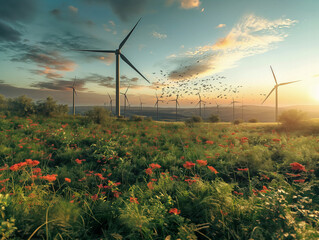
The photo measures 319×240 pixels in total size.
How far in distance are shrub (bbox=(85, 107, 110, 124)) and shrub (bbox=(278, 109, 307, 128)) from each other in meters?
24.5

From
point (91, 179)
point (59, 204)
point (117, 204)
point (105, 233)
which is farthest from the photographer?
point (91, 179)

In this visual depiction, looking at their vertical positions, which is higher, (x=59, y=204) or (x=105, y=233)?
(x=59, y=204)

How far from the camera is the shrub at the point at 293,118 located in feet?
76.2

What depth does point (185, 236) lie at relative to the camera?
2.61 meters

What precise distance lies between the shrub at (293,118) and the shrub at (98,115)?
24504mm

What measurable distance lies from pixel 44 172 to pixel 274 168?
366 inches

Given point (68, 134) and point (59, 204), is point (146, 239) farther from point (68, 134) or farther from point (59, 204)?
point (68, 134)

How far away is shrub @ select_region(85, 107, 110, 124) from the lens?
18500 millimetres

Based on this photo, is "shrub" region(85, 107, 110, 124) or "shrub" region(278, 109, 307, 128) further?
"shrub" region(278, 109, 307, 128)

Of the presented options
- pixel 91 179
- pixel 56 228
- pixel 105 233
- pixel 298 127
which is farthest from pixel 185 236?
pixel 298 127

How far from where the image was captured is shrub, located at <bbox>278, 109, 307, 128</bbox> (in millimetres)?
23228

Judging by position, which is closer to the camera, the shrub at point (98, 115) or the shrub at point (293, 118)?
the shrub at point (98, 115)

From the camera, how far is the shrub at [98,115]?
18.5m

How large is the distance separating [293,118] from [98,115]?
26.1 meters
